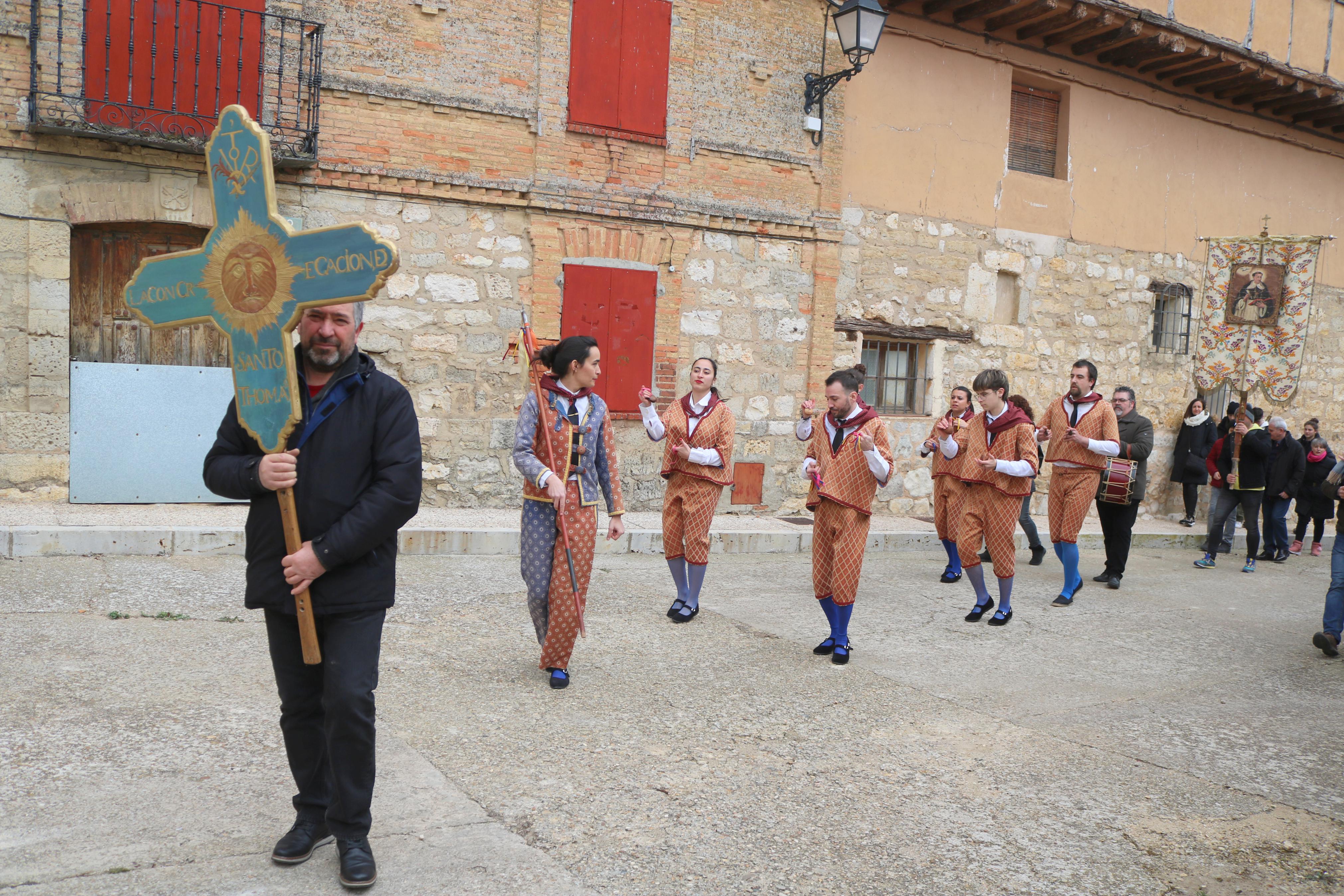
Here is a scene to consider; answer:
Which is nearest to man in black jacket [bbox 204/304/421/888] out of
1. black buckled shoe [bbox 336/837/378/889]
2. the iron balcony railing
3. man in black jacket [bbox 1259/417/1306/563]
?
black buckled shoe [bbox 336/837/378/889]

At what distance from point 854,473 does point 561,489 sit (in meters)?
1.91

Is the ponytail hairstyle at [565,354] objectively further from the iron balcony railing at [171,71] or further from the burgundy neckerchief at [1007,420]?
the iron balcony railing at [171,71]

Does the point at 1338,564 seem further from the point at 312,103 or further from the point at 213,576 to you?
the point at 312,103

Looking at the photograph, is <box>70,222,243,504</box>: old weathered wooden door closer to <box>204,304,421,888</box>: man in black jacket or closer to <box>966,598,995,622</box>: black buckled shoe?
<box>966,598,995,622</box>: black buckled shoe

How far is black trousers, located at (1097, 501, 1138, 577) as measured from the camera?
919 cm

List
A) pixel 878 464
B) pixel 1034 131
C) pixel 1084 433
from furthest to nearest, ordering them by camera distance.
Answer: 1. pixel 1034 131
2. pixel 1084 433
3. pixel 878 464

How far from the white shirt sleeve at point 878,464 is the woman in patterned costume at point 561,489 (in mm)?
1454

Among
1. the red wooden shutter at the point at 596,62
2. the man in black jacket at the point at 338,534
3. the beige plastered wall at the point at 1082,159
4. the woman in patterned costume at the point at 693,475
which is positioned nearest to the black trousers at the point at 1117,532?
the woman in patterned costume at the point at 693,475

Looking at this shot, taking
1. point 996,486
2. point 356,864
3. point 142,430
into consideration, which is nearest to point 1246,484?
point 996,486

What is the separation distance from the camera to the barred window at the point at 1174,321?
1537 centimetres

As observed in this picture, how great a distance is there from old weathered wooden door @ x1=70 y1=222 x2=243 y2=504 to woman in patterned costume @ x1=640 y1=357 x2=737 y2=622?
4730 millimetres

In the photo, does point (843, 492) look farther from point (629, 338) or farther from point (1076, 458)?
point (629, 338)

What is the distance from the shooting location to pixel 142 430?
949cm

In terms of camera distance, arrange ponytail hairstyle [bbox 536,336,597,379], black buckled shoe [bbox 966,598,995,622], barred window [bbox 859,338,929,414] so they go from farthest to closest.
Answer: barred window [bbox 859,338,929,414]
black buckled shoe [bbox 966,598,995,622]
ponytail hairstyle [bbox 536,336,597,379]
